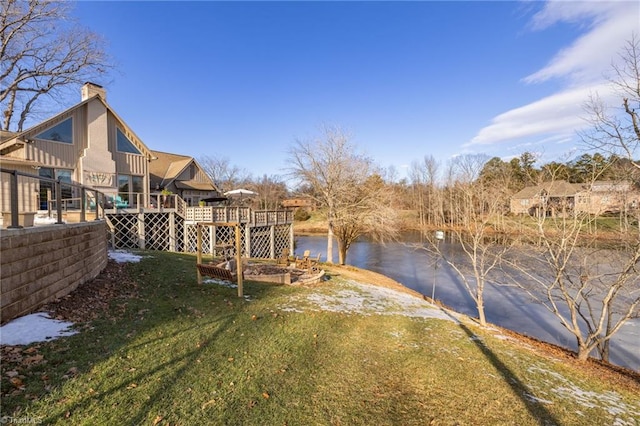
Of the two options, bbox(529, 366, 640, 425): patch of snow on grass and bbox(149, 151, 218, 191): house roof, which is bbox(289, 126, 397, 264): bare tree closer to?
bbox(149, 151, 218, 191): house roof

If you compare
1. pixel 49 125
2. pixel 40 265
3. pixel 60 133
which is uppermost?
pixel 49 125

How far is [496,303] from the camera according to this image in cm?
1359

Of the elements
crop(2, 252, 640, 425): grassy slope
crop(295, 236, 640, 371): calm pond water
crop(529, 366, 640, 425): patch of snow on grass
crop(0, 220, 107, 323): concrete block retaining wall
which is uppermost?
crop(0, 220, 107, 323): concrete block retaining wall

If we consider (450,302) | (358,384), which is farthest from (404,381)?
(450,302)

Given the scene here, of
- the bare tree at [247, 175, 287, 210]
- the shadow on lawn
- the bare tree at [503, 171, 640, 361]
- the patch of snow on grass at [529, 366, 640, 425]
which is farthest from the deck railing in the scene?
the bare tree at [247, 175, 287, 210]

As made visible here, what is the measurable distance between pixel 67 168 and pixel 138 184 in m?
3.54

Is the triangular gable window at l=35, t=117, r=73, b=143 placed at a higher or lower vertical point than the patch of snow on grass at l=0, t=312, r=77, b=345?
higher

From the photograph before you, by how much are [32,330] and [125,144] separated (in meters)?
15.5

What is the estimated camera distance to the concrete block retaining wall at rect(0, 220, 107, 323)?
13.3 feet

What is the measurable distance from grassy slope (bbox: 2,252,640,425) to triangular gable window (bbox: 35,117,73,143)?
11850mm

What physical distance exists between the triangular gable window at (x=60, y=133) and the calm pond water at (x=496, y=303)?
1711 centimetres

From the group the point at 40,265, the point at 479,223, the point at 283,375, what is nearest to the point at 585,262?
the point at 479,223

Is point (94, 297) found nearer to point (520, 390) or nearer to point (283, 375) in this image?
point (283, 375)

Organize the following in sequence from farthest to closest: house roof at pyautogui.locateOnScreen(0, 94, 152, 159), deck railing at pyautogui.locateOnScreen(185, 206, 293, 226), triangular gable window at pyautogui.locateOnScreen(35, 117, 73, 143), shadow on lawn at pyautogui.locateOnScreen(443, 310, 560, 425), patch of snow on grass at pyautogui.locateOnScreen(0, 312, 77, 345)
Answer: deck railing at pyautogui.locateOnScreen(185, 206, 293, 226) < triangular gable window at pyautogui.locateOnScreen(35, 117, 73, 143) < house roof at pyautogui.locateOnScreen(0, 94, 152, 159) < shadow on lawn at pyautogui.locateOnScreen(443, 310, 560, 425) < patch of snow on grass at pyautogui.locateOnScreen(0, 312, 77, 345)
